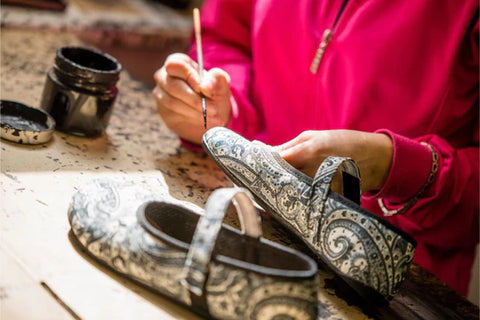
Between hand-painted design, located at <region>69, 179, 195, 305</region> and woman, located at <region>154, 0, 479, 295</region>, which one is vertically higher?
woman, located at <region>154, 0, 479, 295</region>

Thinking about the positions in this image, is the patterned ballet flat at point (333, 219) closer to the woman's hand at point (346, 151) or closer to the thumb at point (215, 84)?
the woman's hand at point (346, 151)

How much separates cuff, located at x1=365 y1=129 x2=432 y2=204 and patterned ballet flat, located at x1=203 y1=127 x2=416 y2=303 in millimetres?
172

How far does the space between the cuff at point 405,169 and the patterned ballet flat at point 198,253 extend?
1.22ft

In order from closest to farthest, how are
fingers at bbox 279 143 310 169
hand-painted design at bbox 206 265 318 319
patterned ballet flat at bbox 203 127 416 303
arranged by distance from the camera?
1. hand-painted design at bbox 206 265 318 319
2. patterned ballet flat at bbox 203 127 416 303
3. fingers at bbox 279 143 310 169

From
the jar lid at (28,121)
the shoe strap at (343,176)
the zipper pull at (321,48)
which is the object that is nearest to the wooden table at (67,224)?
the jar lid at (28,121)

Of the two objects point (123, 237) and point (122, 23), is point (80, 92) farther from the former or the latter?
point (122, 23)

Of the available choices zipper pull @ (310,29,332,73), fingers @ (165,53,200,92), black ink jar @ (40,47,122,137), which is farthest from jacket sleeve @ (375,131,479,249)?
black ink jar @ (40,47,122,137)

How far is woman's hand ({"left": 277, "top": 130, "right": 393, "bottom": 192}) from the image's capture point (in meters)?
0.89

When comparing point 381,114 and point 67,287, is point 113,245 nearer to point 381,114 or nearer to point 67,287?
point 67,287

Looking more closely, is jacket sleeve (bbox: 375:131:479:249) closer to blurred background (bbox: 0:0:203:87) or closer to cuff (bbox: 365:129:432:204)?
cuff (bbox: 365:129:432:204)

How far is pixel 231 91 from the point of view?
1.26 meters

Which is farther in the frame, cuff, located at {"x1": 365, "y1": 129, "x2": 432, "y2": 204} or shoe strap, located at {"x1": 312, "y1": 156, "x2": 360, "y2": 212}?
cuff, located at {"x1": 365, "y1": 129, "x2": 432, "y2": 204}

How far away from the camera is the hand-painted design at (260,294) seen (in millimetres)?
618

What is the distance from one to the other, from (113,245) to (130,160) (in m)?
0.36
